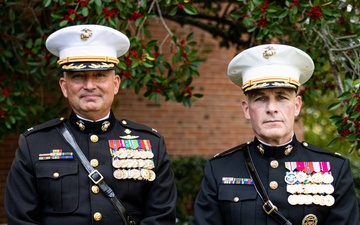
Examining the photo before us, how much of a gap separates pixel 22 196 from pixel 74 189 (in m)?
0.30

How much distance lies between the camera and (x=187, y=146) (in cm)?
984

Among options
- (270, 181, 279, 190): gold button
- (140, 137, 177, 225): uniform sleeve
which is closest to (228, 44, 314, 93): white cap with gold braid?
(270, 181, 279, 190): gold button

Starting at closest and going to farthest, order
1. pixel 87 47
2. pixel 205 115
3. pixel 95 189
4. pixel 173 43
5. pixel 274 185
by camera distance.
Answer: pixel 274 185, pixel 95 189, pixel 87 47, pixel 173 43, pixel 205 115

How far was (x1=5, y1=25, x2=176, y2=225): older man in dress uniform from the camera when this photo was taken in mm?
4219

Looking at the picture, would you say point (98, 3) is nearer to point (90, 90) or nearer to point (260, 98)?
point (90, 90)

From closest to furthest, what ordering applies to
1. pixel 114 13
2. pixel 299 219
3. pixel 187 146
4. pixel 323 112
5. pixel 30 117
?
pixel 299 219 < pixel 114 13 < pixel 30 117 < pixel 187 146 < pixel 323 112

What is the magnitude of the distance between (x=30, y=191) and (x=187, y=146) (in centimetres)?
571

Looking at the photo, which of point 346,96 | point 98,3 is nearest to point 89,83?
point 98,3

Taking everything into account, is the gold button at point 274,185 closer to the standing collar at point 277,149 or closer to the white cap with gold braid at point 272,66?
the standing collar at point 277,149

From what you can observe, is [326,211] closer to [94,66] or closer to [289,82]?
[289,82]

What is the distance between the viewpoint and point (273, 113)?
13.3 ft

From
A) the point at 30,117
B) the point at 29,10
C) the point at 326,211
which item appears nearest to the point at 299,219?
the point at 326,211

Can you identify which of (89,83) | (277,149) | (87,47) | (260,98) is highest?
(87,47)

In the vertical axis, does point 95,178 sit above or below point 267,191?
above
